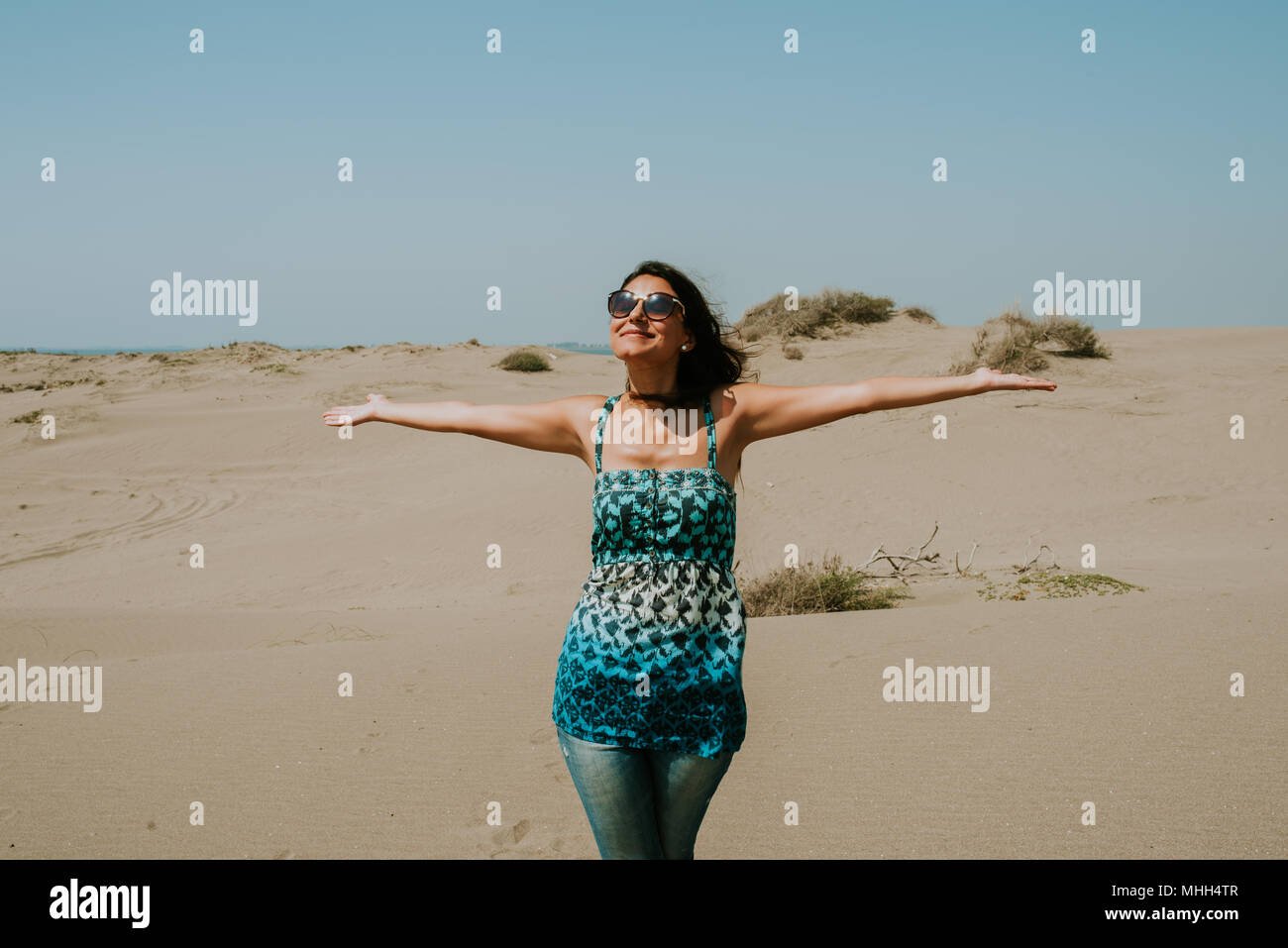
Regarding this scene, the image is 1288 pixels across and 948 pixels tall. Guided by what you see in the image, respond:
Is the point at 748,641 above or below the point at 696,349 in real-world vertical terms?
below

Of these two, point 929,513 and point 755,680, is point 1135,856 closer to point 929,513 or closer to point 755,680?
point 755,680

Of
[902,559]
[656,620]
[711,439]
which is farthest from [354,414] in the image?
[902,559]

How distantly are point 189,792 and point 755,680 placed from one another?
10.5 ft

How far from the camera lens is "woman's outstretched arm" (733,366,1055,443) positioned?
8.98 feet

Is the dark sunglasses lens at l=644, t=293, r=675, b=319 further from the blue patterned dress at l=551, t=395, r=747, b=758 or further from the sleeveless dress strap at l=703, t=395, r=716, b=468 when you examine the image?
the blue patterned dress at l=551, t=395, r=747, b=758

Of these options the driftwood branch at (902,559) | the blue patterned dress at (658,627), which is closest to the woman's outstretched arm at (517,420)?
the blue patterned dress at (658,627)

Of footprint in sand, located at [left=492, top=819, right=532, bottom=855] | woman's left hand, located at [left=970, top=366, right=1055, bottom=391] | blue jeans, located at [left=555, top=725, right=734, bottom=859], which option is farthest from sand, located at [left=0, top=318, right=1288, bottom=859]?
woman's left hand, located at [left=970, top=366, right=1055, bottom=391]

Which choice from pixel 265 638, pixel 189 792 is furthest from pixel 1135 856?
pixel 265 638

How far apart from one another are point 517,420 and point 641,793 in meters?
1.11

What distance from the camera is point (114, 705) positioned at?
6062 mm

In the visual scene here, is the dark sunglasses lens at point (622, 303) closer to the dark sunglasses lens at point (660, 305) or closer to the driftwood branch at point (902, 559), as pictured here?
the dark sunglasses lens at point (660, 305)

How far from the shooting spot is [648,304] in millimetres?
2670

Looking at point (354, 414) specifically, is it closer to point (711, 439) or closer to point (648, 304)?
point (648, 304)

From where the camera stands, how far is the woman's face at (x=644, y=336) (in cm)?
267
